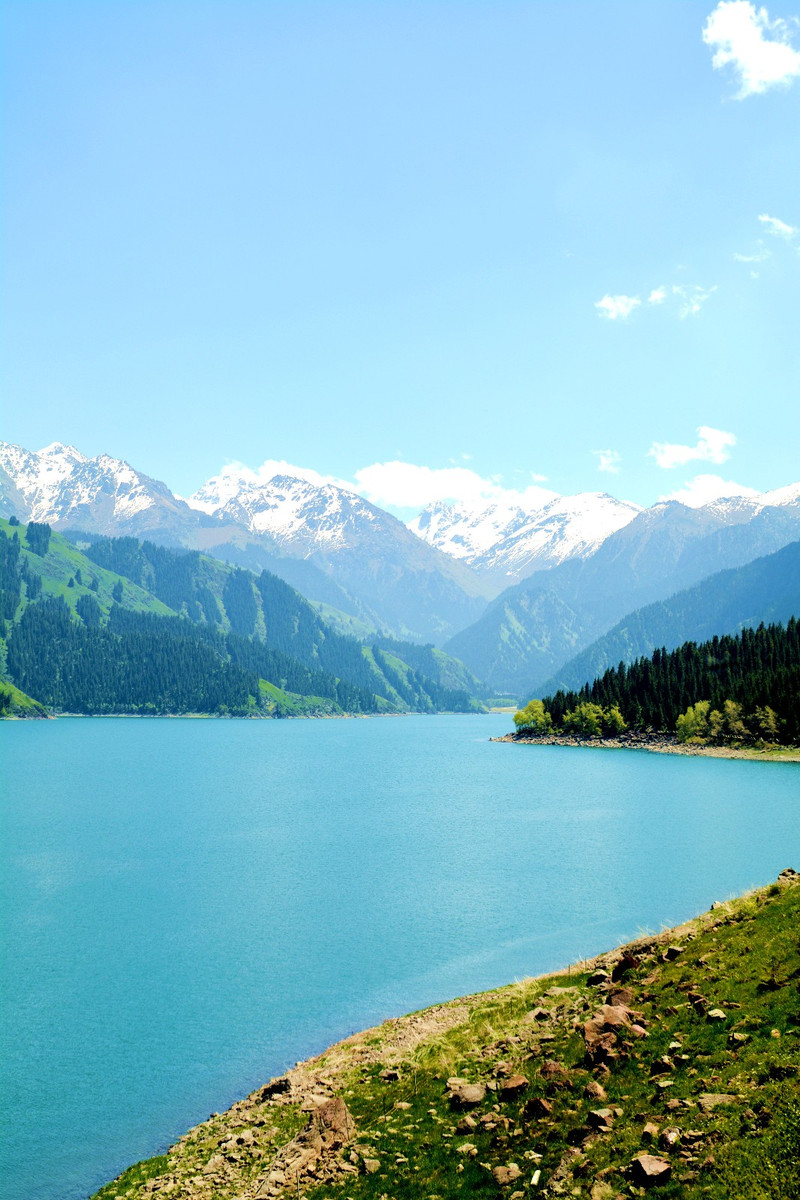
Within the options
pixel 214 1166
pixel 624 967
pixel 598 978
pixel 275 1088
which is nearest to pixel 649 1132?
pixel 624 967

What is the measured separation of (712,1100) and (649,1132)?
66.2 inches

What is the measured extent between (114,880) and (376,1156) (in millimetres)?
59838

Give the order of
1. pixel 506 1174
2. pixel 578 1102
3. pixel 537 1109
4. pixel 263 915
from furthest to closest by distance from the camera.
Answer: pixel 263 915 → pixel 537 1109 → pixel 578 1102 → pixel 506 1174

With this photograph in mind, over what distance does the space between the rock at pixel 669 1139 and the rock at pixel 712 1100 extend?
112 centimetres

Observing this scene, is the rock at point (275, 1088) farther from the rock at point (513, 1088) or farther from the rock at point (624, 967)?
the rock at point (624, 967)

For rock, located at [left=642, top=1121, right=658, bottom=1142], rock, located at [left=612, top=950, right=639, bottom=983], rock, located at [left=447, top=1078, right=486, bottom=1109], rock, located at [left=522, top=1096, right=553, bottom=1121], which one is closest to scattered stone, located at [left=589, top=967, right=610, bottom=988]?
rock, located at [left=612, top=950, right=639, bottom=983]

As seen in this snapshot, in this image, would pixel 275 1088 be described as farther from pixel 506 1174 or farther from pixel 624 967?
pixel 506 1174

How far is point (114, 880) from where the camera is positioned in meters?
71.8

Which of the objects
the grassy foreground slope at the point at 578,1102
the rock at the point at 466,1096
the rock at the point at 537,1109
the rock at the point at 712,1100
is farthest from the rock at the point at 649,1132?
the rock at the point at 466,1096

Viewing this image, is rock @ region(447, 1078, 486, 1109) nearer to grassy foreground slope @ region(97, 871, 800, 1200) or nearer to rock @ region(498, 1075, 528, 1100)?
grassy foreground slope @ region(97, 871, 800, 1200)

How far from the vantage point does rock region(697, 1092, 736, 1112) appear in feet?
54.4

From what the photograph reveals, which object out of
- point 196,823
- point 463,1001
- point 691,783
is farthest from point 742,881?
point 691,783

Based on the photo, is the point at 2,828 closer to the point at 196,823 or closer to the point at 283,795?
the point at 196,823

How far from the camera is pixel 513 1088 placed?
20.6m
